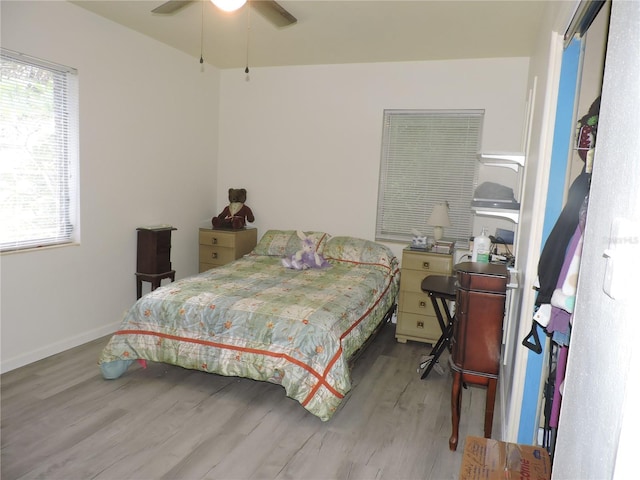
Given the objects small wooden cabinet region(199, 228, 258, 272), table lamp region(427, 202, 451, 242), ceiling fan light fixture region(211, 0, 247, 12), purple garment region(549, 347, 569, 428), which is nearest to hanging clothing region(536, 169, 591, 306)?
purple garment region(549, 347, 569, 428)

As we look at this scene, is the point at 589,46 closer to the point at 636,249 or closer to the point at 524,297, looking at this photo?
the point at 524,297

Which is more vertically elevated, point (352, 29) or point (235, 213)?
point (352, 29)

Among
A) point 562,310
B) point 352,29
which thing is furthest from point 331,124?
point 562,310

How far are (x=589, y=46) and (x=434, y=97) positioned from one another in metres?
2.38

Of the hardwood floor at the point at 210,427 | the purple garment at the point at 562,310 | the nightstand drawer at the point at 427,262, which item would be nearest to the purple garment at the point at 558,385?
the purple garment at the point at 562,310

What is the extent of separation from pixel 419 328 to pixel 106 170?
2.97 meters

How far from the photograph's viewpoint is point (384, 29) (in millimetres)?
3539

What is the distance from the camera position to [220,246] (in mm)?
4773

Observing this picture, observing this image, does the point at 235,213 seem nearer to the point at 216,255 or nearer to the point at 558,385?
the point at 216,255

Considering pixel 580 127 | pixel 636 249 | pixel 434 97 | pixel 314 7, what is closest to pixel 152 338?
pixel 314 7

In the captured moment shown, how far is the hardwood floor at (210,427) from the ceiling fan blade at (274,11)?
7.67 ft

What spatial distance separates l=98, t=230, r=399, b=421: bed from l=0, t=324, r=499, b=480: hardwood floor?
19cm

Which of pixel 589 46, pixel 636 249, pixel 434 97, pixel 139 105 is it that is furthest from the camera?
pixel 434 97

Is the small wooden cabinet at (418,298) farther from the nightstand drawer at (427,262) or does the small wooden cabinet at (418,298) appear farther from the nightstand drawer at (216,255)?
the nightstand drawer at (216,255)
